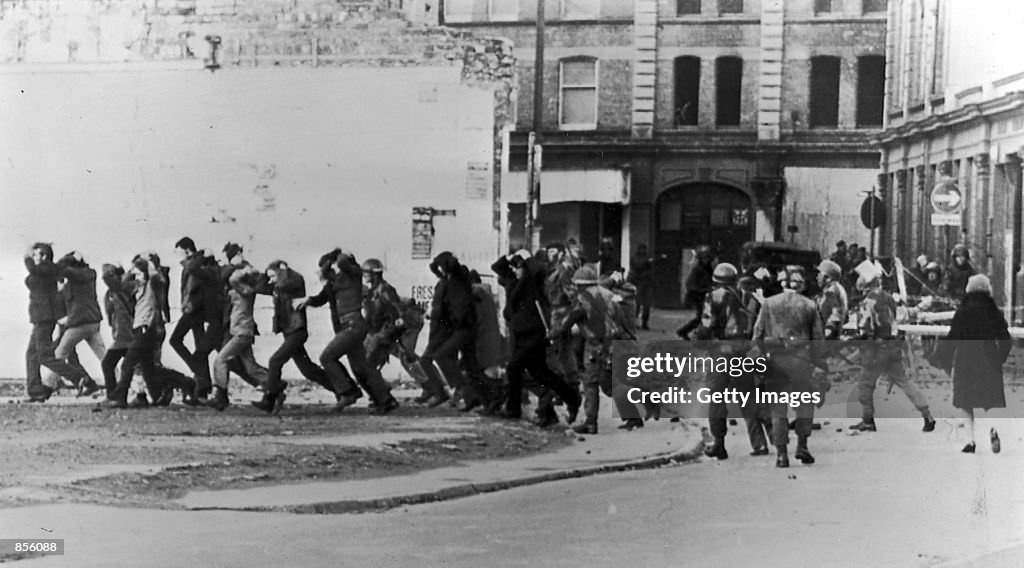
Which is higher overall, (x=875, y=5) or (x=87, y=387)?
(x=875, y=5)

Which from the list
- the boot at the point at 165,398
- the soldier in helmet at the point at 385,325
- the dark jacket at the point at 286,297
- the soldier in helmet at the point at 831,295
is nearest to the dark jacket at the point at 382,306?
the soldier in helmet at the point at 385,325

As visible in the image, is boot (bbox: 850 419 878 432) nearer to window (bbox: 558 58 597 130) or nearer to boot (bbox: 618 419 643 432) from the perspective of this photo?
boot (bbox: 618 419 643 432)

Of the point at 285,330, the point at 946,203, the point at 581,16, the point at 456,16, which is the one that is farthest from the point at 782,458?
the point at 456,16

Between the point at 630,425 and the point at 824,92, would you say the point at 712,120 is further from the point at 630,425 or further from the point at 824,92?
the point at 630,425

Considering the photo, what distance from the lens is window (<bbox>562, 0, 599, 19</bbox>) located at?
594 cm

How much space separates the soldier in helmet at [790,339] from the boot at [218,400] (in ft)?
7.35

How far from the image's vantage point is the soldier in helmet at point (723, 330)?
229 inches

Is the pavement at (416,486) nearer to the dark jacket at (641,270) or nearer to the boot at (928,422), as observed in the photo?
the dark jacket at (641,270)

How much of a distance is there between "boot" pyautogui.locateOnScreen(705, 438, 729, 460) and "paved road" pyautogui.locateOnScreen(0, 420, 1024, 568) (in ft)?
0.19

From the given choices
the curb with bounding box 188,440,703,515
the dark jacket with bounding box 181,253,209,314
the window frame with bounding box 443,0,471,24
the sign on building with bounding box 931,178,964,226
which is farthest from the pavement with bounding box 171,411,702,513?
the window frame with bounding box 443,0,471,24

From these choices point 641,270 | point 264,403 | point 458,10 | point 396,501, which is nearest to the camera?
point 641,270

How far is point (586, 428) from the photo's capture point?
20.9 feet

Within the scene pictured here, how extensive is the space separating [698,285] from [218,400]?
6.85 feet

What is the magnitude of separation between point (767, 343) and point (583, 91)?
4.18ft
